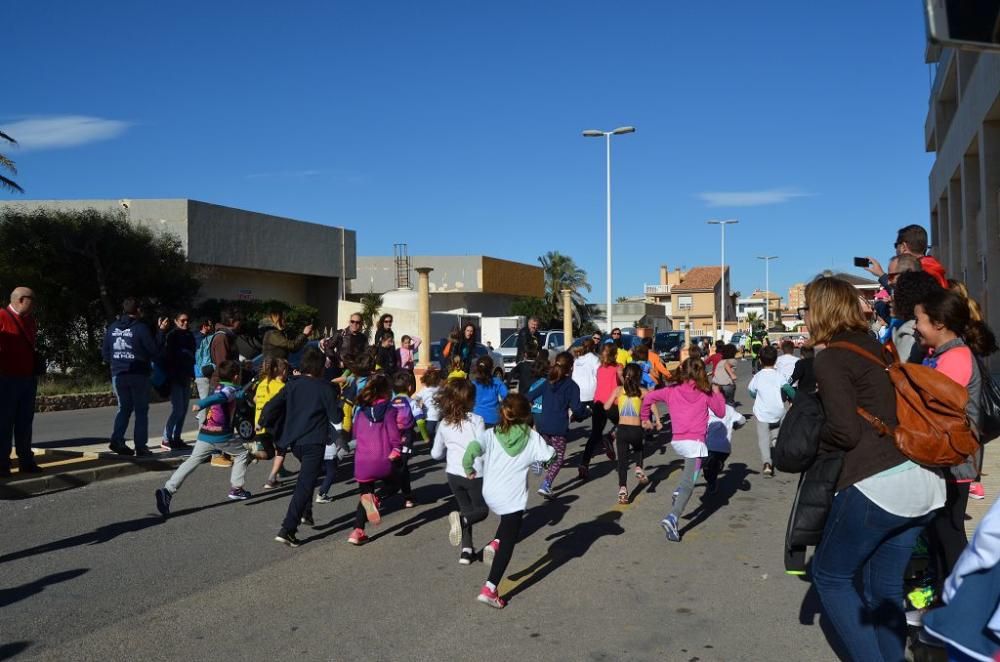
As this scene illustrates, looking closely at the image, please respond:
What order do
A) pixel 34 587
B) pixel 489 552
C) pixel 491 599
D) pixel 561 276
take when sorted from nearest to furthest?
pixel 491 599
pixel 34 587
pixel 489 552
pixel 561 276

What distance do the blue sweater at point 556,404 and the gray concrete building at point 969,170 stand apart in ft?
33.7

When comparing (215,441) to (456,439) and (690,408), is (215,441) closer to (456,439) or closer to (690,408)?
(456,439)

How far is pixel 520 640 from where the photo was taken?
521cm

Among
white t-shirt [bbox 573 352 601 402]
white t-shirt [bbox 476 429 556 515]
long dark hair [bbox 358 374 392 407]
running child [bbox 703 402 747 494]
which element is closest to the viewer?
white t-shirt [bbox 476 429 556 515]

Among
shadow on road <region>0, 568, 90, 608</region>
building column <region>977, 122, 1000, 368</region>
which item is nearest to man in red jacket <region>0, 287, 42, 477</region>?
shadow on road <region>0, 568, 90, 608</region>

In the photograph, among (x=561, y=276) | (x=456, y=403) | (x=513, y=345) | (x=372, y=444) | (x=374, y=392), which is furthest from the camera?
(x=561, y=276)

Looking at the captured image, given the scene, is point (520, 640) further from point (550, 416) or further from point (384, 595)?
point (550, 416)

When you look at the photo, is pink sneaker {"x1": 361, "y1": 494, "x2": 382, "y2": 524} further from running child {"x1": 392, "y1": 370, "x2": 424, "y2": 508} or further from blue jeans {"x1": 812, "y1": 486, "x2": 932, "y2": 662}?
blue jeans {"x1": 812, "y1": 486, "x2": 932, "y2": 662}

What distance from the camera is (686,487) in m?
7.79

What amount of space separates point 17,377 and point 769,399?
8421mm

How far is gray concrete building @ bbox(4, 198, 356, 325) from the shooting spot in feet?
107

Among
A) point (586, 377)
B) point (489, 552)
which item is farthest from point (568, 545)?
point (586, 377)

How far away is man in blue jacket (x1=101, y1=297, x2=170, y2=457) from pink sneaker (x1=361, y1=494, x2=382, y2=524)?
17.1ft

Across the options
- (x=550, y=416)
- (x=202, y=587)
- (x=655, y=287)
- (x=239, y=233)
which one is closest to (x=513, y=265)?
(x=239, y=233)
